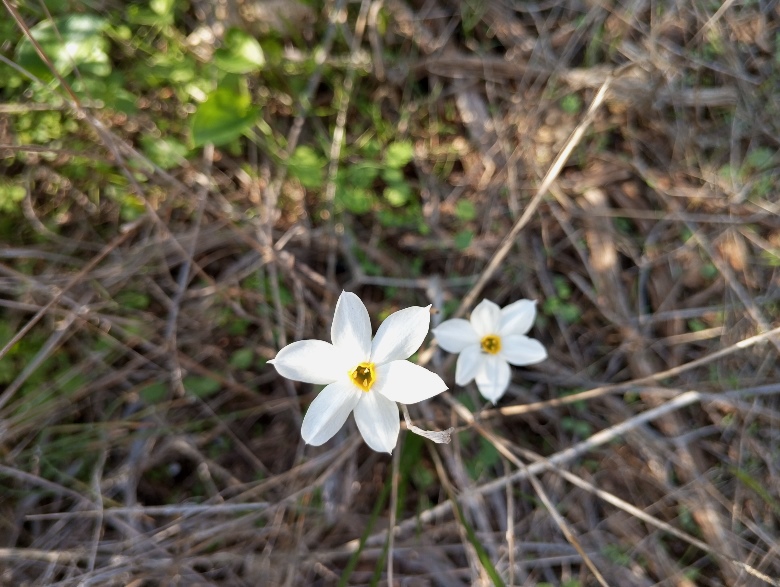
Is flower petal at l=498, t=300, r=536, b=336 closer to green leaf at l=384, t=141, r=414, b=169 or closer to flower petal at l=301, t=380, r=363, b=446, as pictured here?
flower petal at l=301, t=380, r=363, b=446

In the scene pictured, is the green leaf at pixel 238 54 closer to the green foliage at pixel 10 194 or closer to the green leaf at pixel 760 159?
the green foliage at pixel 10 194

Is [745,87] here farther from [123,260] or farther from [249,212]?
[123,260]

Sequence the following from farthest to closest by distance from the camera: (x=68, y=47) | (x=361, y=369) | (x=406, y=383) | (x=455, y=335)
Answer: (x=68, y=47) < (x=455, y=335) < (x=361, y=369) < (x=406, y=383)

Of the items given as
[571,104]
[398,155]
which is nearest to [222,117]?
[398,155]

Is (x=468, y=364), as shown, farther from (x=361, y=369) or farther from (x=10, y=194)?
(x=10, y=194)

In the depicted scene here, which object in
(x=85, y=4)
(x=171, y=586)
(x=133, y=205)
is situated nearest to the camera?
(x=171, y=586)

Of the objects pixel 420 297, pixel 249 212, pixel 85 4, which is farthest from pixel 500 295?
pixel 85 4

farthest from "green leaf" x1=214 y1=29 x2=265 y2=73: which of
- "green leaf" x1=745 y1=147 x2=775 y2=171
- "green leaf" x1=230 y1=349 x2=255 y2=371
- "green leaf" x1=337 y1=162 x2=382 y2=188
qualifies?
"green leaf" x1=745 y1=147 x2=775 y2=171
